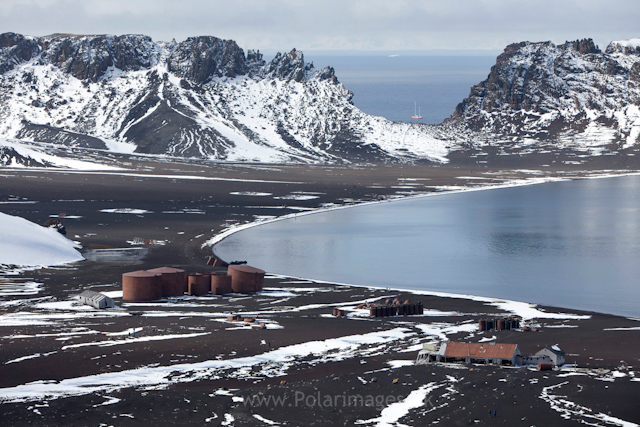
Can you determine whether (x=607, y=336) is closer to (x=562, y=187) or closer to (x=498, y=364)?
(x=498, y=364)

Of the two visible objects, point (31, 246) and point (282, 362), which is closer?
point (282, 362)

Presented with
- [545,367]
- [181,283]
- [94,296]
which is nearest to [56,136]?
[181,283]

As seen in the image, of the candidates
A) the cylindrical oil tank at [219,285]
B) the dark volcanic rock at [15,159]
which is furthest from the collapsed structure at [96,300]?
the dark volcanic rock at [15,159]

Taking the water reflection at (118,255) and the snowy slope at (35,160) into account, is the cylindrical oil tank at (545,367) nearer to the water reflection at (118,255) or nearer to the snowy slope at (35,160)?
the water reflection at (118,255)

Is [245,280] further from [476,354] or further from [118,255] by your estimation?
[476,354]

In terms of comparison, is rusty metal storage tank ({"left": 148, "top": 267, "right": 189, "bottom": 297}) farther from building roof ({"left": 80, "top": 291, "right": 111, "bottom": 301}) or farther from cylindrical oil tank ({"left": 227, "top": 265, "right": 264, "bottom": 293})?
building roof ({"left": 80, "top": 291, "right": 111, "bottom": 301})

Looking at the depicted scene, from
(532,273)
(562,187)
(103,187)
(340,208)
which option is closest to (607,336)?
(532,273)
